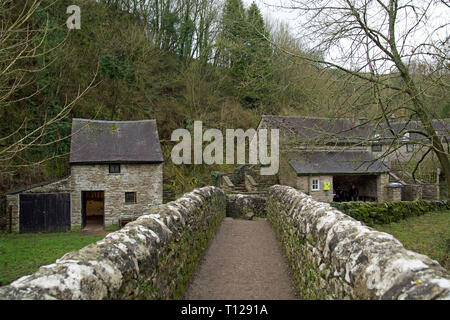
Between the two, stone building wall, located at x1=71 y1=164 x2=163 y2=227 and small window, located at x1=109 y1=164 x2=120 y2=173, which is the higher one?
small window, located at x1=109 y1=164 x2=120 y2=173

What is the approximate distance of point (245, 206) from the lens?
53.5 feet

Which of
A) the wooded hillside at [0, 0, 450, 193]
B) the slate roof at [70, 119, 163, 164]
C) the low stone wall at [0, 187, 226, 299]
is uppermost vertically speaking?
the wooded hillside at [0, 0, 450, 193]

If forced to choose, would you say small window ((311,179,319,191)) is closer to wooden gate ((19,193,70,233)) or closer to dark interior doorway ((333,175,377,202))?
dark interior doorway ((333,175,377,202))

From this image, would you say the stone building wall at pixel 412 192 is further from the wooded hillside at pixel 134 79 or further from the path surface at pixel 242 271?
the path surface at pixel 242 271

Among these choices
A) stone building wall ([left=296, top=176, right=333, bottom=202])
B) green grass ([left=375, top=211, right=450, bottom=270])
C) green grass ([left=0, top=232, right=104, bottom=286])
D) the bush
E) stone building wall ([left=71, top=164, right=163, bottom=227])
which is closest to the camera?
green grass ([left=375, top=211, right=450, bottom=270])

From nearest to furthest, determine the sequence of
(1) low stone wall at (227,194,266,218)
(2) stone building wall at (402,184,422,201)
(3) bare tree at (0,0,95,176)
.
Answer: (3) bare tree at (0,0,95,176), (1) low stone wall at (227,194,266,218), (2) stone building wall at (402,184,422,201)

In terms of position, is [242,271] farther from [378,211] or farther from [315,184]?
[315,184]

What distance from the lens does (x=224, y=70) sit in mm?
32375

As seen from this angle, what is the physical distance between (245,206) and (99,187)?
9.55m

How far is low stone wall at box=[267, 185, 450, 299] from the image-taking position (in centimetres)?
197

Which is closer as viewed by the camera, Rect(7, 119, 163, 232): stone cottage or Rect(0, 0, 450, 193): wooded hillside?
Rect(7, 119, 163, 232): stone cottage

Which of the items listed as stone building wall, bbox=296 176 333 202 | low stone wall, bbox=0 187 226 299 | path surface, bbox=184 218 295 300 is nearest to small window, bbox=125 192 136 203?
stone building wall, bbox=296 176 333 202

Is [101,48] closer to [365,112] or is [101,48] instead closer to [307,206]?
[365,112]

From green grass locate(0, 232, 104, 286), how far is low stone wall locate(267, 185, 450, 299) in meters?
9.32
